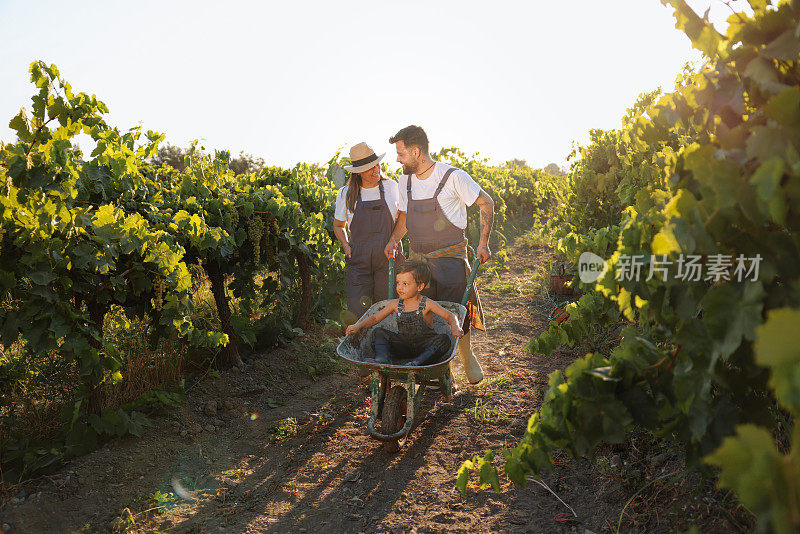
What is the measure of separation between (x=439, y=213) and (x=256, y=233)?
70.5 inches

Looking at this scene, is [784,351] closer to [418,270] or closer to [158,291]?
[418,270]

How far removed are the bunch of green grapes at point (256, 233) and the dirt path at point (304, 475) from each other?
3.71 ft

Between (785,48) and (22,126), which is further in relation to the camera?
(22,126)

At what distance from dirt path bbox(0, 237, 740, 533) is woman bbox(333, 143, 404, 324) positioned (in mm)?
940

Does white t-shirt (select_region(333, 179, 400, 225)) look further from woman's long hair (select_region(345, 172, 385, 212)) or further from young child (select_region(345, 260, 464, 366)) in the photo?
young child (select_region(345, 260, 464, 366))

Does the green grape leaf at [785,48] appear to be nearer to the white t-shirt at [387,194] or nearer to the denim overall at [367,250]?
the white t-shirt at [387,194]

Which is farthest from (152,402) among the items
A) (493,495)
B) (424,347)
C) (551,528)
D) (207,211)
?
(551,528)

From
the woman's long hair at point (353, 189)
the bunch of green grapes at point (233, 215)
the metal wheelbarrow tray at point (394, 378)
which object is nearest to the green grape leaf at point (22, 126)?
the bunch of green grapes at point (233, 215)

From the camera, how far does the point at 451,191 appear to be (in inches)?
158

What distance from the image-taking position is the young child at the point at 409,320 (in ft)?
12.1

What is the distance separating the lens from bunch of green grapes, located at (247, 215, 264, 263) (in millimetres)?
4736

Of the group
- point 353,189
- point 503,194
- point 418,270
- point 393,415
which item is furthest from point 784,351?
point 503,194

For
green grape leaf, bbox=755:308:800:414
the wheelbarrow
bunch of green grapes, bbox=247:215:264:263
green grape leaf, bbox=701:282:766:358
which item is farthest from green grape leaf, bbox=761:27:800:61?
bunch of green grapes, bbox=247:215:264:263

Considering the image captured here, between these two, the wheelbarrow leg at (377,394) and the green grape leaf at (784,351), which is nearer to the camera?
the green grape leaf at (784,351)
